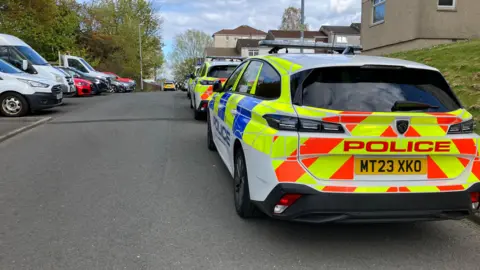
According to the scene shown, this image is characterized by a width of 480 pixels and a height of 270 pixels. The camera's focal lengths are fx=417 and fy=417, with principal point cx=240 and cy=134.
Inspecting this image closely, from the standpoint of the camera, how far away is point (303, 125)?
10.5 feet

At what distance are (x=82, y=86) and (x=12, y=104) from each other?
1092 centimetres

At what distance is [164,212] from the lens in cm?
434

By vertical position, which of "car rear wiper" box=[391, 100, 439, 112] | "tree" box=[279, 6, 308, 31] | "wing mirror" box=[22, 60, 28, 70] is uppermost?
"tree" box=[279, 6, 308, 31]

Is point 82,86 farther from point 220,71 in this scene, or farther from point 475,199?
point 475,199

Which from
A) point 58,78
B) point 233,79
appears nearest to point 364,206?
point 233,79

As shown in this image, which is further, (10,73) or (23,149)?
(10,73)

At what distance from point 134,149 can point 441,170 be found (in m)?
5.34

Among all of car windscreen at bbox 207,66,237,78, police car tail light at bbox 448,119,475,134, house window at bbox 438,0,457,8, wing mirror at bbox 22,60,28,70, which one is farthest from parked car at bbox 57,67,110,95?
police car tail light at bbox 448,119,475,134

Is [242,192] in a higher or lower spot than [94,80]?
lower

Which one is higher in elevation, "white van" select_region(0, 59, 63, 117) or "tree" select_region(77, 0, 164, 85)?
"tree" select_region(77, 0, 164, 85)

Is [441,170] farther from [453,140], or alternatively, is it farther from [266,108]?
[266,108]

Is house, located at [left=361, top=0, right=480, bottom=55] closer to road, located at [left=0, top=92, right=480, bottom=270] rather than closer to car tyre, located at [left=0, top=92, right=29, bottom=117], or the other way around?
road, located at [left=0, top=92, right=480, bottom=270]

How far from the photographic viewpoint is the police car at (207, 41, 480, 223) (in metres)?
3.16

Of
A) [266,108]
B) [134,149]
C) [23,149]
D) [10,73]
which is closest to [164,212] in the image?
[266,108]
